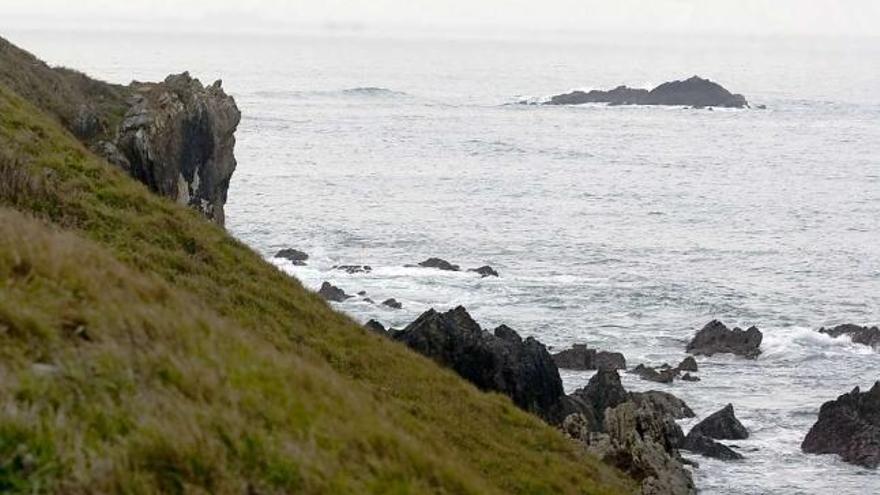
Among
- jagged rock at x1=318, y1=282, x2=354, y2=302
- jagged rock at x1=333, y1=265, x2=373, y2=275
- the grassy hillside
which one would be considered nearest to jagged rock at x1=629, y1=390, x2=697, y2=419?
jagged rock at x1=318, y1=282, x2=354, y2=302

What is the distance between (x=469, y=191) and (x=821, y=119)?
333 ft

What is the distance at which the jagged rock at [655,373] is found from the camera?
1898 inches

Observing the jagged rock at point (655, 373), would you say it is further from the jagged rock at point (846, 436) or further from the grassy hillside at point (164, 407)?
the grassy hillside at point (164, 407)

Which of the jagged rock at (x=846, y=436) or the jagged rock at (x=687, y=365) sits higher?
the jagged rock at (x=846, y=436)

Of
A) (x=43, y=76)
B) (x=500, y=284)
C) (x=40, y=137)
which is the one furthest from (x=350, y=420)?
(x=500, y=284)

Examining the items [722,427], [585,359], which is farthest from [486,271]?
[722,427]

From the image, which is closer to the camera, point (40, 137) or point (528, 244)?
point (40, 137)

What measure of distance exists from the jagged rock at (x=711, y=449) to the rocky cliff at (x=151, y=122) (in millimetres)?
19511

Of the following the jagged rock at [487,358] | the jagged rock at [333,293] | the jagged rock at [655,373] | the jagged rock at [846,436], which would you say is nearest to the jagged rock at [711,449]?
the jagged rock at [846,436]

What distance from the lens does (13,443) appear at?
298 inches

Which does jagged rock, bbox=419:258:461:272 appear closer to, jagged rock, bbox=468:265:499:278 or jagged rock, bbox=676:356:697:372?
jagged rock, bbox=468:265:499:278

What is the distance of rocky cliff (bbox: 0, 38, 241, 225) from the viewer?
35000mm

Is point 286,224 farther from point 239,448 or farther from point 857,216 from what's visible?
point 239,448

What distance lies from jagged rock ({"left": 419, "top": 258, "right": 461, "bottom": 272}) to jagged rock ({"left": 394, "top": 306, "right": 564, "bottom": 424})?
1399 inches
